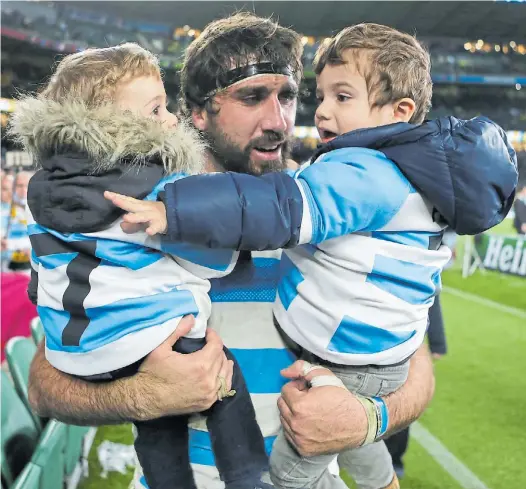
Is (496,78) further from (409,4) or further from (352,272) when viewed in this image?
(352,272)

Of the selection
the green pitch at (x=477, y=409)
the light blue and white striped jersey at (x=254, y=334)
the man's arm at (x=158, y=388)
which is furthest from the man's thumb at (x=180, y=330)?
the green pitch at (x=477, y=409)

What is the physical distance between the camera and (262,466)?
1194mm

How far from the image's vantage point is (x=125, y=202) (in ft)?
2.96

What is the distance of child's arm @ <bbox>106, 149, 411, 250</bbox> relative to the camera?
2.95 ft

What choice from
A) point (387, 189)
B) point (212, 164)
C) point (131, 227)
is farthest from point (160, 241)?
point (212, 164)

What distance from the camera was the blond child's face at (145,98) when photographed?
1.11m

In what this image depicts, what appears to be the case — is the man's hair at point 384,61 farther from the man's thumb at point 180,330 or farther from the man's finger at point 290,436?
the man's finger at point 290,436

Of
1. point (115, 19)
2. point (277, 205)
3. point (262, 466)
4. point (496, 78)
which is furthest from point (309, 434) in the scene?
point (115, 19)

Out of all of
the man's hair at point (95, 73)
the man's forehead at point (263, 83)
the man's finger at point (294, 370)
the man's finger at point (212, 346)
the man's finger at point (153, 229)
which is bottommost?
the man's finger at point (294, 370)

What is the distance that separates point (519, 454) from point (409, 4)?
311cm

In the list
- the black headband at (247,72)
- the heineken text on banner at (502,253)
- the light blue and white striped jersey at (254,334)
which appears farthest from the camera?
the heineken text on banner at (502,253)

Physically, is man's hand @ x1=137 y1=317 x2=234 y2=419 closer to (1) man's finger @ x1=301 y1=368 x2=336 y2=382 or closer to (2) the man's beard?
(1) man's finger @ x1=301 y1=368 x2=336 y2=382

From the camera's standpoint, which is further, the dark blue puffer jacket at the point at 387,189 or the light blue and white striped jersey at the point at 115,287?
the light blue and white striped jersey at the point at 115,287

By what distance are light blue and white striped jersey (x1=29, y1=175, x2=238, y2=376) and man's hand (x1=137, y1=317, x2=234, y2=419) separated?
0.03 metres
